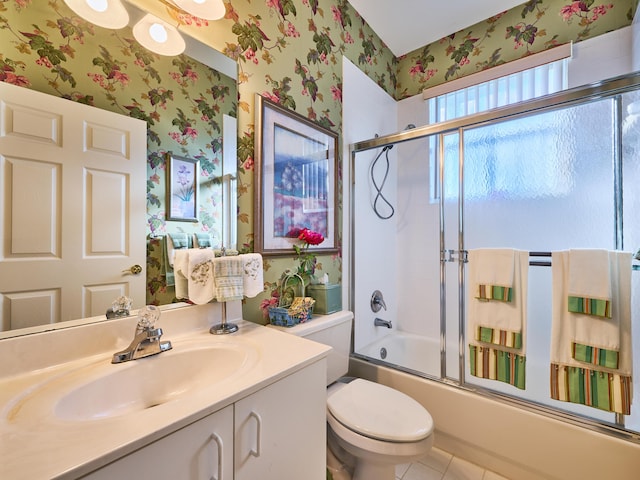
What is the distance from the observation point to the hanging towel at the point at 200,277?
1045 mm

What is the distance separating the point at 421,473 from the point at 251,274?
1.34 metres

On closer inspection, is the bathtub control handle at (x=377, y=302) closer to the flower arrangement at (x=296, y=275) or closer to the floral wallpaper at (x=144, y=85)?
the flower arrangement at (x=296, y=275)

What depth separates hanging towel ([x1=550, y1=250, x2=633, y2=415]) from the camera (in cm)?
109

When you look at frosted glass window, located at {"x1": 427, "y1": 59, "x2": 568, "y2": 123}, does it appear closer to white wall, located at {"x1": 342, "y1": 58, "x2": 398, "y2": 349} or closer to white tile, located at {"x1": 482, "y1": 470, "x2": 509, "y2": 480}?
white wall, located at {"x1": 342, "y1": 58, "x2": 398, "y2": 349}

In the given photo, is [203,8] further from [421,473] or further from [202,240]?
[421,473]

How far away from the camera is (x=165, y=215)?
105cm

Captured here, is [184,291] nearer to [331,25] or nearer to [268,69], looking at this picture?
[268,69]

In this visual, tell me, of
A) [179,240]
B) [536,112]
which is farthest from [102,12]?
[536,112]

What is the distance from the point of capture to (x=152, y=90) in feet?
3.36

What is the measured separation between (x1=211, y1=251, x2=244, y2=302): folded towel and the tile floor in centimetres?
126

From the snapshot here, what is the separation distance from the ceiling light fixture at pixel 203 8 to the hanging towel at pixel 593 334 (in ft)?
5.70

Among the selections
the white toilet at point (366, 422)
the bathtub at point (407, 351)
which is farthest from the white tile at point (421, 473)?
the bathtub at point (407, 351)

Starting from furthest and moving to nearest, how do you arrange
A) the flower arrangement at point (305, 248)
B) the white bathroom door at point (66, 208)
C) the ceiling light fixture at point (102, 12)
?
the flower arrangement at point (305, 248), the ceiling light fixture at point (102, 12), the white bathroom door at point (66, 208)

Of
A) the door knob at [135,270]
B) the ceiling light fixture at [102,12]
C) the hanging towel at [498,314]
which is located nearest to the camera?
the ceiling light fixture at [102,12]
